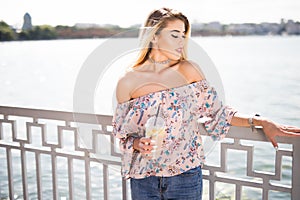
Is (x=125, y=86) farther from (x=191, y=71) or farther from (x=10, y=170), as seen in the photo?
(x=10, y=170)

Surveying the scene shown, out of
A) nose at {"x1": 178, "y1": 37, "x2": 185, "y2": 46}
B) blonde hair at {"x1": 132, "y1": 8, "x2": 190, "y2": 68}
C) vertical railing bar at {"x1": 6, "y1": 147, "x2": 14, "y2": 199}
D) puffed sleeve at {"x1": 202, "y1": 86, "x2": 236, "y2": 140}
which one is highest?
blonde hair at {"x1": 132, "y1": 8, "x2": 190, "y2": 68}

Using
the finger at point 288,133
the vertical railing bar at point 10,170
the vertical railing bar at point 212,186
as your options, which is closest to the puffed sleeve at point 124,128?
the vertical railing bar at point 212,186

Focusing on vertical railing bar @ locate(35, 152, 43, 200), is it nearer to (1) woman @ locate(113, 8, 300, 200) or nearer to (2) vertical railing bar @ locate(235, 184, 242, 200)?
(1) woman @ locate(113, 8, 300, 200)

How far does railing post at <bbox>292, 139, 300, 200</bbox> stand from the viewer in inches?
59.1

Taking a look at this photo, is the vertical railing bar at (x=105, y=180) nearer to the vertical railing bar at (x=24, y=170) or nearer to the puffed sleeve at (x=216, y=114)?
the vertical railing bar at (x=24, y=170)

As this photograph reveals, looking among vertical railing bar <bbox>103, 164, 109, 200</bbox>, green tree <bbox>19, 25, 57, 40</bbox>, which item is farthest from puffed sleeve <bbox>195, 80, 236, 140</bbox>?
green tree <bbox>19, 25, 57, 40</bbox>

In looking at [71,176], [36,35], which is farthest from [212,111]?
[36,35]

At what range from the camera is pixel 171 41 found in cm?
139

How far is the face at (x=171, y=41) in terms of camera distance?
4.52 ft

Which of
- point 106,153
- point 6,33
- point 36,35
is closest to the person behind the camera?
point 106,153

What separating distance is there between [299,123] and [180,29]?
861cm

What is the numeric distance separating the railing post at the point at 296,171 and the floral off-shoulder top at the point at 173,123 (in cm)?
27

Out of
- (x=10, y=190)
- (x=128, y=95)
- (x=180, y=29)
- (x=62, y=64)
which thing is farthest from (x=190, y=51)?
(x=62, y=64)

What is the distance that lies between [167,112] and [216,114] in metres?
0.22
